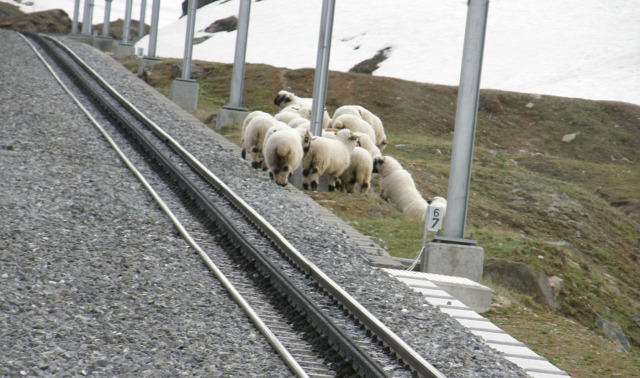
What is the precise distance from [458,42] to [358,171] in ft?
125

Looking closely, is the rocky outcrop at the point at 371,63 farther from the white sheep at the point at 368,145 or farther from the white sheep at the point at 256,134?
the white sheep at the point at 256,134

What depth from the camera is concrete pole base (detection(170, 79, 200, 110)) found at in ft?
77.9

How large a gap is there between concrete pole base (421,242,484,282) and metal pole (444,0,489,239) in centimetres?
20

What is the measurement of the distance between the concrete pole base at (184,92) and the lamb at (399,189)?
10059mm

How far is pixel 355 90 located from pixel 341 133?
17.7 metres

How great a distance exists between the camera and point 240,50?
2009 centimetres

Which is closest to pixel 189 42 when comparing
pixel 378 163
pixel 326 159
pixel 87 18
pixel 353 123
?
pixel 353 123

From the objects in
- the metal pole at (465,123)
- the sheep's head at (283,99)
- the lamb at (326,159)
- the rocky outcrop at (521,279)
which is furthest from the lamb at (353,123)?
the metal pole at (465,123)

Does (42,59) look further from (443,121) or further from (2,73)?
(443,121)

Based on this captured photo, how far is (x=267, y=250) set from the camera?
8406mm

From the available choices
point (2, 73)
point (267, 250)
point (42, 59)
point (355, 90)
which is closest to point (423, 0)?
point (355, 90)

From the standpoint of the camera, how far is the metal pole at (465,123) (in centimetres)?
924

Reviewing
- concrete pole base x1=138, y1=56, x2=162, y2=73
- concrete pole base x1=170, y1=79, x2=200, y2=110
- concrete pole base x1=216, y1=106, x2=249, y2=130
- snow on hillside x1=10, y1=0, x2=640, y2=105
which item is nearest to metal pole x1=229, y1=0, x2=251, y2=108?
concrete pole base x1=216, y1=106, x2=249, y2=130

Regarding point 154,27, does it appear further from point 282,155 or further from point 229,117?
point 282,155
